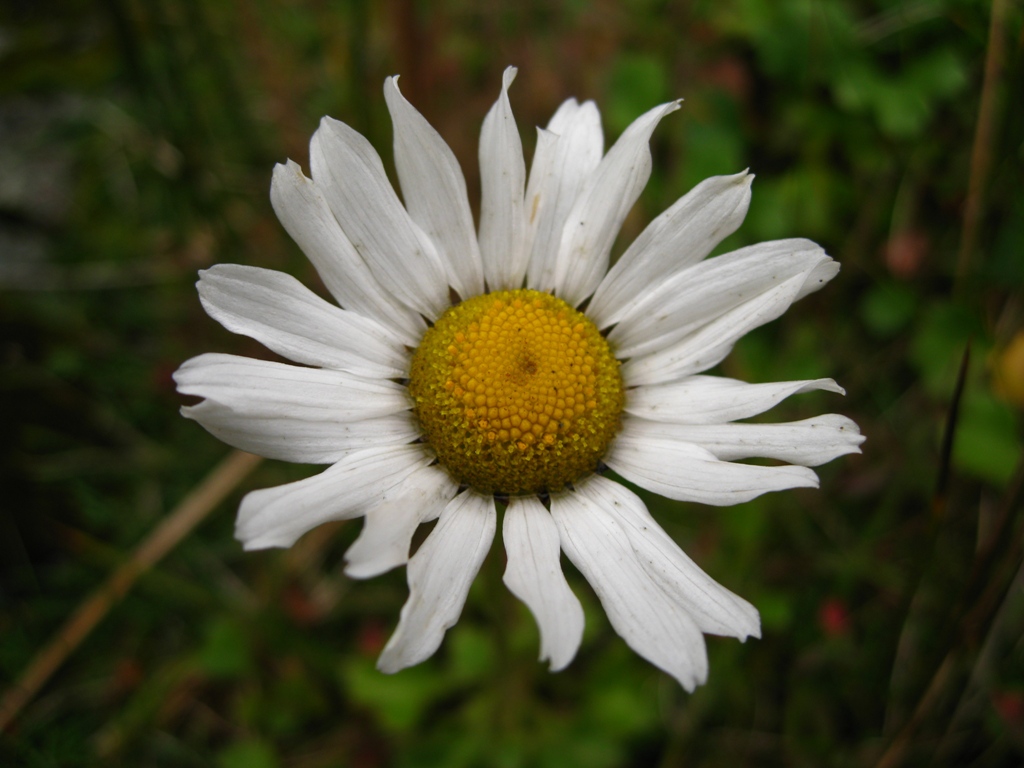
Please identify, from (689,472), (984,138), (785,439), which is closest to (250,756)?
(689,472)

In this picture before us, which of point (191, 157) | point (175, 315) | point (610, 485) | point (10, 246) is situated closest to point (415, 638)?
point (610, 485)

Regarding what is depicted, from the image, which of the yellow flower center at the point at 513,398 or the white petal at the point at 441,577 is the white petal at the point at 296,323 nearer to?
the yellow flower center at the point at 513,398

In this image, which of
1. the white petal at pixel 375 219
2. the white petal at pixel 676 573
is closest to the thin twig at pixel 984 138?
the white petal at pixel 676 573

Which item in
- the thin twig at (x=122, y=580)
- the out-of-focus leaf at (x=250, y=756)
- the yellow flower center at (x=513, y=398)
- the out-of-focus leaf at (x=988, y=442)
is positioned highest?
the yellow flower center at (x=513, y=398)

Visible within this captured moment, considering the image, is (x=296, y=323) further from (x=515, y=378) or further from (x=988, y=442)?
(x=988, y=442)

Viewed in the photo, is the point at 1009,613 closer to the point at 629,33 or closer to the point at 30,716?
the point at 629,33

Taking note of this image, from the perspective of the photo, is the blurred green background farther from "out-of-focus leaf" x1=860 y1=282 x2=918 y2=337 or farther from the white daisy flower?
the white daisy flower
